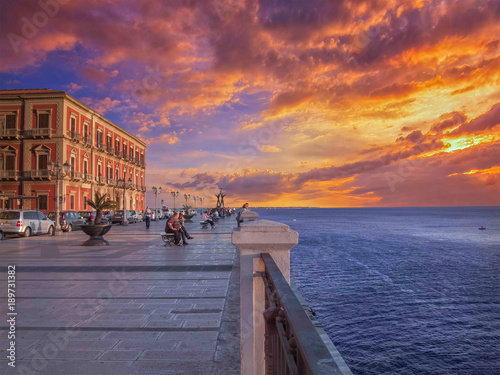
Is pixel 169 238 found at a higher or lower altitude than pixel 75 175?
lower

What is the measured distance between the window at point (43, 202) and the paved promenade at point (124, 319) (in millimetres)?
29680

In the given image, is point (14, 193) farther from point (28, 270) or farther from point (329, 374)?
point (329, 374)

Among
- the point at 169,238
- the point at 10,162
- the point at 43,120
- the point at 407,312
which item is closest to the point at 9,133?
the point at 10,162

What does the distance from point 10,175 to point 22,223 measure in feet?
71.4

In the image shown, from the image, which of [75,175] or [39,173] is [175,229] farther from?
[39,173]

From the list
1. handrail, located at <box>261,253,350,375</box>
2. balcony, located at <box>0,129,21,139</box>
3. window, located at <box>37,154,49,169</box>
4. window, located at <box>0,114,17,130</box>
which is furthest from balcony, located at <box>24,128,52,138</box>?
handrail, located at <box>261,253,350,375</box>

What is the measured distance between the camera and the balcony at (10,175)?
35.0 metres

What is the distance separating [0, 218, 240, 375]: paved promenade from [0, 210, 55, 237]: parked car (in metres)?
10.8

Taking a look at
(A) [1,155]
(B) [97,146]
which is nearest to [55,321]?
(A) [1,155]

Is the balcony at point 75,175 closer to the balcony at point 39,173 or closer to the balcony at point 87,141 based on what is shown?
the balcony at point 39,173

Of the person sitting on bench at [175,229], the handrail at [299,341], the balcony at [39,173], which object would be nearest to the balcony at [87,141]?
the balcony at [39,173]

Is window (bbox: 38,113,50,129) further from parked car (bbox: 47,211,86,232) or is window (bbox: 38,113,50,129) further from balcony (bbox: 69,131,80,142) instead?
parked car (bbox: 47,211,86,232)

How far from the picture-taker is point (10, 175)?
3538 centimetres

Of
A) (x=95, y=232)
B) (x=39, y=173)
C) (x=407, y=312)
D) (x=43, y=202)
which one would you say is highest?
(x=39, y=173)
